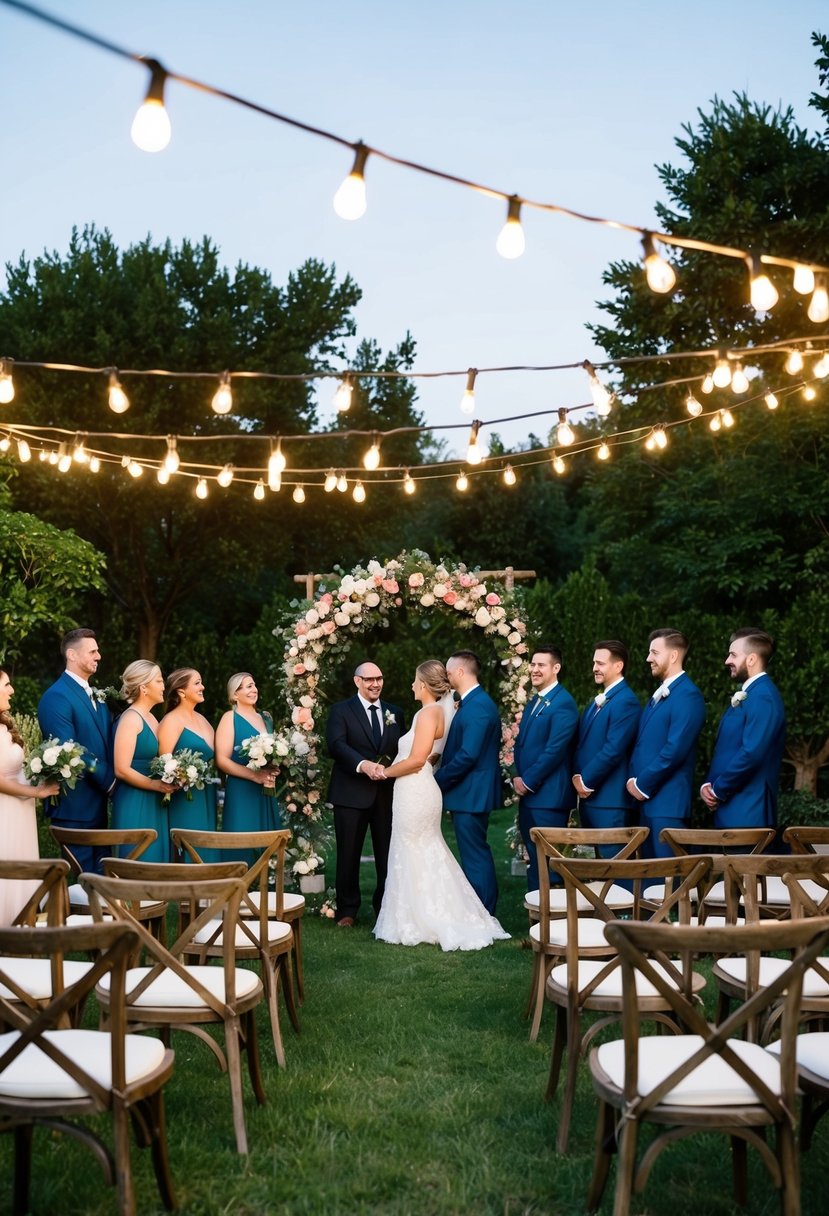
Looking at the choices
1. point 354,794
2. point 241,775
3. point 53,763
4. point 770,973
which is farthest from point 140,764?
point 770,973

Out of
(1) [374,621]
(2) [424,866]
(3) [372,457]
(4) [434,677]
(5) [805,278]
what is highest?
(5) [805,278]

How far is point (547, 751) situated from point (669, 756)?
86 centimetres

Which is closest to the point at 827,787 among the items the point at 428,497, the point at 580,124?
the point at 580,124

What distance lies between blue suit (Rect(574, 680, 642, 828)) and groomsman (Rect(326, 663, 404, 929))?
164 centimetres

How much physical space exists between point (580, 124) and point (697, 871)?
19.4ft

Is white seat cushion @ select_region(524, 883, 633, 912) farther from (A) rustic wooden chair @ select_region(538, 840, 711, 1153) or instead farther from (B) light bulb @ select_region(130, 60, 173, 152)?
(B) light bulb @ select_region(130, 60, 173, 152)

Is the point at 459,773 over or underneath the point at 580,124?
underneath

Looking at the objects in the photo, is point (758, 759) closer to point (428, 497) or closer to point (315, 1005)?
point (315, 1005)

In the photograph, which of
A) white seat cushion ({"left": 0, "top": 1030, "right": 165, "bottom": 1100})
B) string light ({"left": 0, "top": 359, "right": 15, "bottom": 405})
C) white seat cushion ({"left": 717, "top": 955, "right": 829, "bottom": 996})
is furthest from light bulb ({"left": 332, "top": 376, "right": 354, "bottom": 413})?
white seat cushion ({"left": 0, "top": 1030, "right": 165, "bottom": 1100})

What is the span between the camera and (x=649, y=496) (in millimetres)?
18062

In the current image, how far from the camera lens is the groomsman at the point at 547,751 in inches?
288

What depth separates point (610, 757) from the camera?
278 inches

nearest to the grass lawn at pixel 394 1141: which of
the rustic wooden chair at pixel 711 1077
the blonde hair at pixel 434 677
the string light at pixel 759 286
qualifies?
the rustic wooden chair at pixel 711 1077

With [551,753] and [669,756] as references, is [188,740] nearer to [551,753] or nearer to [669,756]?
[551,753]
